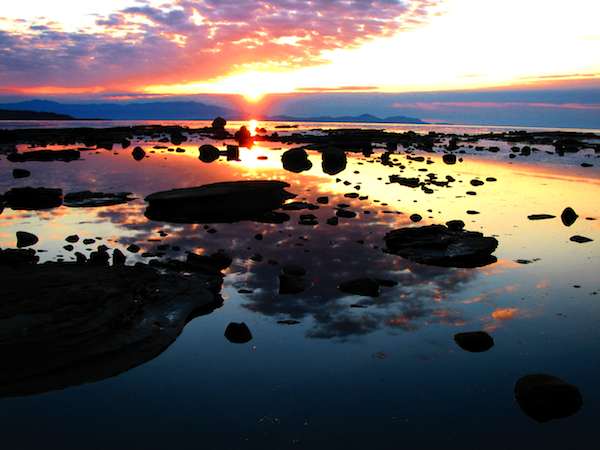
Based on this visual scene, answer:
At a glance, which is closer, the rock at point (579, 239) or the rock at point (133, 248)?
Result: the rock at point (133, 248)

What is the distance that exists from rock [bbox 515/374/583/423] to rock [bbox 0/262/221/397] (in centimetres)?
627

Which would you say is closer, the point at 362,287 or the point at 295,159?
the point at 362,287

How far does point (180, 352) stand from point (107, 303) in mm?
2341

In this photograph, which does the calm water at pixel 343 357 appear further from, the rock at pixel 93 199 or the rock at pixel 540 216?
the rock at pixel 93 199

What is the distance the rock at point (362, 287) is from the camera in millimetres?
11344

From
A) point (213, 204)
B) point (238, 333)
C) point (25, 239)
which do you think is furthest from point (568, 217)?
point (25, 239)

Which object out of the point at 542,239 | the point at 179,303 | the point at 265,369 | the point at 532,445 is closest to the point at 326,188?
the point at 542,239

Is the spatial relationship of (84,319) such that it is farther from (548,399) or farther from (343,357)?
(548,399)

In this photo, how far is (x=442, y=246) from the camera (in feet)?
48.1

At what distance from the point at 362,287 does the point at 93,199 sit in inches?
656

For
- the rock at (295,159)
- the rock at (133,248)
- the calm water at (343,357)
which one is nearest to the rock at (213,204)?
the calm water at (343,357)

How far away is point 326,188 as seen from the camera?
28.2 metres

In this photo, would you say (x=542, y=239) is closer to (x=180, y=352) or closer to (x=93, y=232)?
(x=180, y=352)

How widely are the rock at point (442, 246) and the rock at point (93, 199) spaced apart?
1392cm
